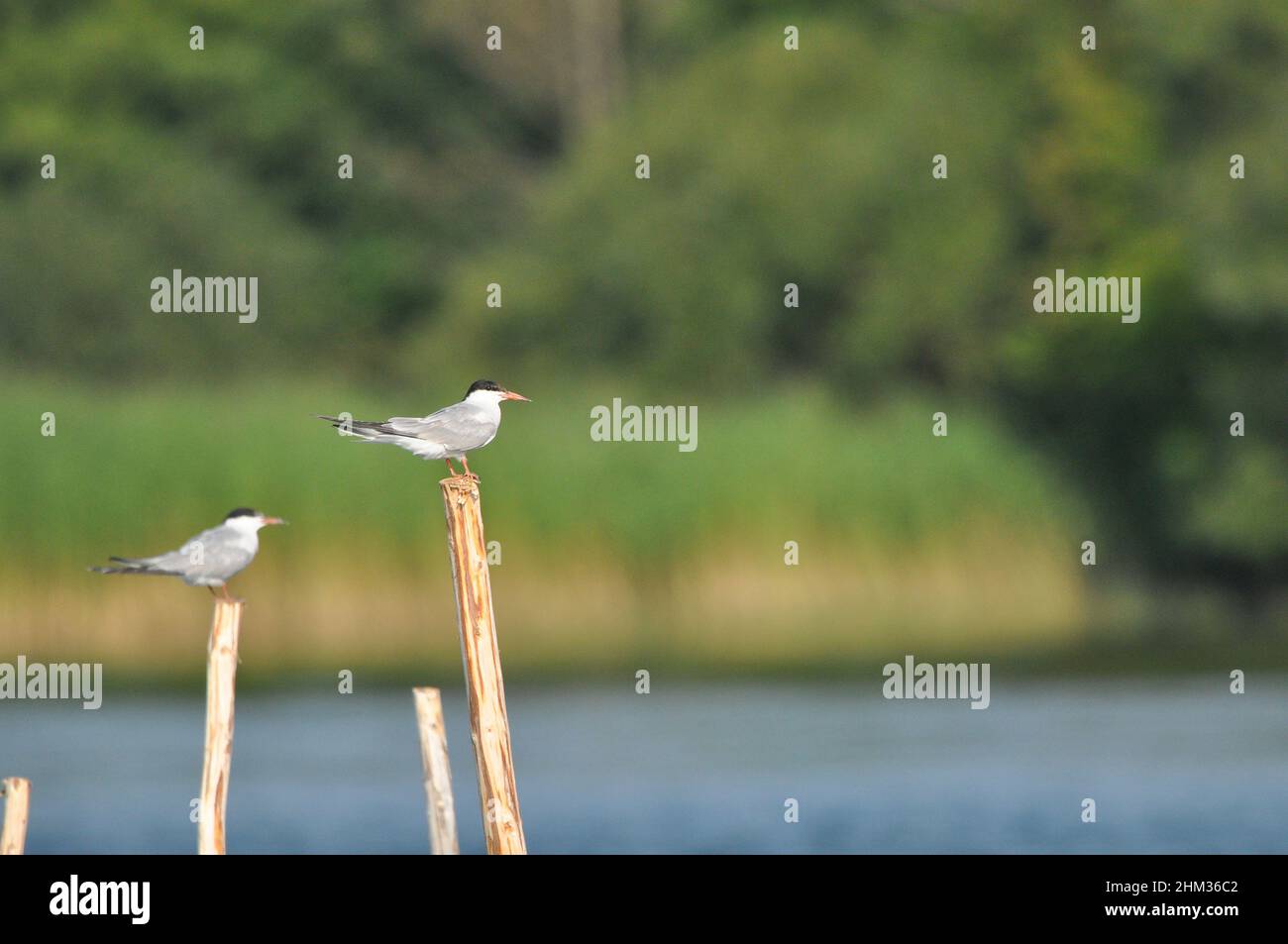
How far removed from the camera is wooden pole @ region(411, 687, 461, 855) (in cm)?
1179

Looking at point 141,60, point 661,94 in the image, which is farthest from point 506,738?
point 141,60

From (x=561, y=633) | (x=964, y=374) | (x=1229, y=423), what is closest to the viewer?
(x=561, y=633)

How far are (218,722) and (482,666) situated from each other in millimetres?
1172

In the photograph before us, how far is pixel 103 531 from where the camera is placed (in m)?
24.5

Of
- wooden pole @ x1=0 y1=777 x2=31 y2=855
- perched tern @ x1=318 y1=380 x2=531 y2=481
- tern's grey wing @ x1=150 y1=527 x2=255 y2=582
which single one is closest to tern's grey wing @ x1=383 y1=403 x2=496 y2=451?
perched tern @ x1=318 y1=380 x2=531 y2=481

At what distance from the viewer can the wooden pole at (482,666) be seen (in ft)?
35.9

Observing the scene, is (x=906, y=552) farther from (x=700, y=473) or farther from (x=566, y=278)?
(x=566, y=278)

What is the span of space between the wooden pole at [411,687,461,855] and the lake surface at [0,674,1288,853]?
19.2ft

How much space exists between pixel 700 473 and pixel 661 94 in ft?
Result: 60.9

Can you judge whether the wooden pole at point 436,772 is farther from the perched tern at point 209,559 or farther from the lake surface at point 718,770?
the lake surface at point 718,770

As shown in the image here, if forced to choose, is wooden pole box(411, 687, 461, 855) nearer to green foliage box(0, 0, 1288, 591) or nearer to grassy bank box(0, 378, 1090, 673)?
grassy bank box(0, 378, 1090, 673)

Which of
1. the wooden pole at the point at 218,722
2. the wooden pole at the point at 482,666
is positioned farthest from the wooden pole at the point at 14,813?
the wooden pole at the point at 482,666

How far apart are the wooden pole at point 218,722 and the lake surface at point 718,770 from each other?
248 inches

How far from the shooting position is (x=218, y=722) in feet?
36.8
